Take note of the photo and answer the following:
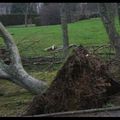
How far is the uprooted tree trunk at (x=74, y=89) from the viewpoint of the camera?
6.19 m

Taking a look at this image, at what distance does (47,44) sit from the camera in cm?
1698

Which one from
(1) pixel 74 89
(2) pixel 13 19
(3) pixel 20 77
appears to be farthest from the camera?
(2) pixel 13 19

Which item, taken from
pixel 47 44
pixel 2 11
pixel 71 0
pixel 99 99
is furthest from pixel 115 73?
pixel 2 11

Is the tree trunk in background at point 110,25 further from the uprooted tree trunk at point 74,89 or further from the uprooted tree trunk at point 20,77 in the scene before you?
the uprooted tree trunk at point 74,89

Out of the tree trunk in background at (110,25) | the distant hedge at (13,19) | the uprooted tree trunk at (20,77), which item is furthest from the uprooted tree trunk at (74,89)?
the distant hedge at (13,19)

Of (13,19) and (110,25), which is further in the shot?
(13,19)

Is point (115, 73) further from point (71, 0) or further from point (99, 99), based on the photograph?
point (71, 0)

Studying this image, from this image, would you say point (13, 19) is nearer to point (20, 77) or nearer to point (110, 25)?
point (110, 25)

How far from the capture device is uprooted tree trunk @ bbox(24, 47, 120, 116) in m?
6.19

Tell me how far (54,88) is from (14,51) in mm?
2120

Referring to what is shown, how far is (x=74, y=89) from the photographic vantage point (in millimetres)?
6207

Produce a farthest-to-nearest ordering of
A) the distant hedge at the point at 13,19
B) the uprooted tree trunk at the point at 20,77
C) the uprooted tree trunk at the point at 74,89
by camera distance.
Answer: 1. the distant hedge at the point at 13,19
2. the uprooted tree trunk at the point at 20,77
3. the uprooted tree trunk at the point at 74,89

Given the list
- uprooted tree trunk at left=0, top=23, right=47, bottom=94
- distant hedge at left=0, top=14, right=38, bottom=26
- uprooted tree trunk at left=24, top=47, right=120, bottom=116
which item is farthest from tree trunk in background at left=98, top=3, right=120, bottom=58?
distant hedge at left=0, top=14, right=38, bottom=26

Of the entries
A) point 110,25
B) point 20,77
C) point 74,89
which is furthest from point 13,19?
point 74,89
